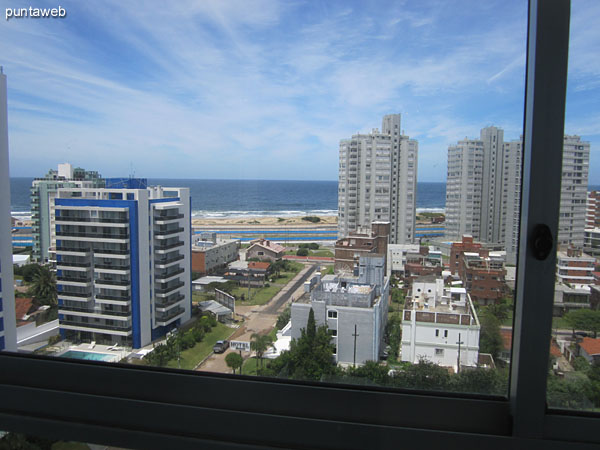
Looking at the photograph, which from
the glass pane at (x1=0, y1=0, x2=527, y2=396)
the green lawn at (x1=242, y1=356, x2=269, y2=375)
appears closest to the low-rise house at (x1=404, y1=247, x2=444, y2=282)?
the glass pane at (x1=0, y1=0, x2=527, y2=396)

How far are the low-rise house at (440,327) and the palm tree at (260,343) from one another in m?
0.43

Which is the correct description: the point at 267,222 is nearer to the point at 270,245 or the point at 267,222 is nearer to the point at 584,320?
the point at 270,245

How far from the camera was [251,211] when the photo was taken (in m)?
1.71

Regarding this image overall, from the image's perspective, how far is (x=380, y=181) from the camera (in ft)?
5.80

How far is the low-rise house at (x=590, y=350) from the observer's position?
107cm

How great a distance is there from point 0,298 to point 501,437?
67.7 inches

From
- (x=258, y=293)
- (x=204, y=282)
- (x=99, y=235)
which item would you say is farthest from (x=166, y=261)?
(x=258, y=293)

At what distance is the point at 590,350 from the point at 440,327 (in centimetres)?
39

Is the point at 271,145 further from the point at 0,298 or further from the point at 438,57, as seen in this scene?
the point at 0,298

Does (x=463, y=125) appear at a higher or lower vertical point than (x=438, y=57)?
lower

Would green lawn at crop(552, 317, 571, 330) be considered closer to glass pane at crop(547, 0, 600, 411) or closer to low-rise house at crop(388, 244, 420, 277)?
glass pane at crop(547, 0, 600, 411)

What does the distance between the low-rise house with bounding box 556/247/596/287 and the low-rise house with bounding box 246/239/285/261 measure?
3.42 feet

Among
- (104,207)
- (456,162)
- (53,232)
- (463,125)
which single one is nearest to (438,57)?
(463,125)

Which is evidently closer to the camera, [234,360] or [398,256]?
[234,360]
